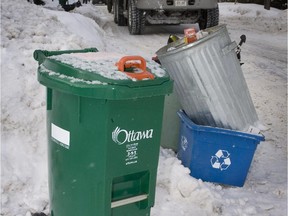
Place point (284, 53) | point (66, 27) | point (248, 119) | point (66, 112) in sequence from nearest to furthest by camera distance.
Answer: point (66, 112), point (248, 119), point (66, 27), point (284, 53)

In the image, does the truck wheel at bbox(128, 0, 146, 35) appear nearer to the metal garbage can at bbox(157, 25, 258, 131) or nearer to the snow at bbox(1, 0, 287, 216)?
the snow at bbox(1, 0, 287, 216)

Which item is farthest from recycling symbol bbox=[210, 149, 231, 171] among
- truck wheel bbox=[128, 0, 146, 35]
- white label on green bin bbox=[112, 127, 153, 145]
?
truck wheel bbox=[128, 0, 146, 35]

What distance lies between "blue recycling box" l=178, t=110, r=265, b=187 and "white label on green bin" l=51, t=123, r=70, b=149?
1.28 metres

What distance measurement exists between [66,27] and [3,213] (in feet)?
A: 10.0

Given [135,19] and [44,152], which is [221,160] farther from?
[135,19]

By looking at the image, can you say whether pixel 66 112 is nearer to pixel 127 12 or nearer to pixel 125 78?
pixel 125 78

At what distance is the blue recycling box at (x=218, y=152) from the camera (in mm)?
3102

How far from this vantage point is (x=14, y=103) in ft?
11.2

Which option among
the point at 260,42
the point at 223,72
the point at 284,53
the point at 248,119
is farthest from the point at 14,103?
the point at 260,42

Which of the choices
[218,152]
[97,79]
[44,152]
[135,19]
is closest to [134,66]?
[97,79]

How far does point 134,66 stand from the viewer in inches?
82.3

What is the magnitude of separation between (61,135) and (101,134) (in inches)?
10.6

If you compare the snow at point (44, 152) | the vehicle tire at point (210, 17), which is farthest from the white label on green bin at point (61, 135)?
the vehicle tire at point (210, 17)

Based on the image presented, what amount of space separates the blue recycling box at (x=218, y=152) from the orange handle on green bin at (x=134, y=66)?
3.84ft
